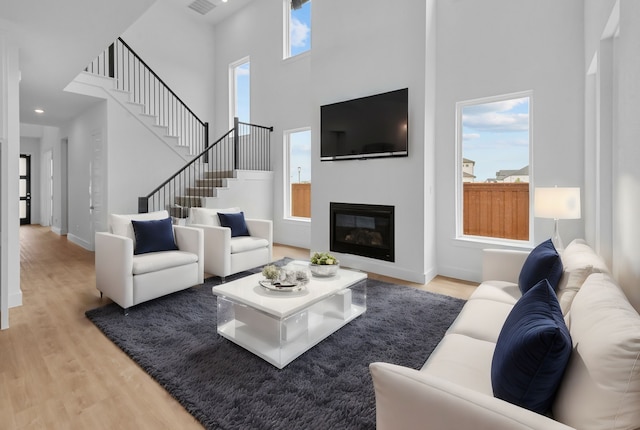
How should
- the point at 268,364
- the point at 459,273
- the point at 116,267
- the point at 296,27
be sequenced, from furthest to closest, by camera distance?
1. the point at 296,27
2. the point at 459,273
3. the point at 116,267
4. the point at 268,364

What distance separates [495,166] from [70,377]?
14.8 ft

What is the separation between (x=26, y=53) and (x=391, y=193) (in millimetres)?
4367

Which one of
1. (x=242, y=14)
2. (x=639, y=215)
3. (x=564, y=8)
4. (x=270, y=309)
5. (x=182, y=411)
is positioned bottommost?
(x=182, y=411)

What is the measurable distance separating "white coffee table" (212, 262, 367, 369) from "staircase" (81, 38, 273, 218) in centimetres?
364

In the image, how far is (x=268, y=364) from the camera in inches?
87.0

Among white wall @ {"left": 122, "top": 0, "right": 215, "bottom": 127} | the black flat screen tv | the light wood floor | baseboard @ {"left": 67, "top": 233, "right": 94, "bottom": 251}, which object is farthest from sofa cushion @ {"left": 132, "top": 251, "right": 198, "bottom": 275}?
white wall @ {"left": 122, "top": 0, "right": 215, "bottom": 127}

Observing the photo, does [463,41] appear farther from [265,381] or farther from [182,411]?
[182,411]

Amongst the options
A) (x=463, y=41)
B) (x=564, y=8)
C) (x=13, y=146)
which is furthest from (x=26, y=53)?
(x=564, y=8)

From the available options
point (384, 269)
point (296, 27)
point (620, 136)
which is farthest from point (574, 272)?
point (296, 27)

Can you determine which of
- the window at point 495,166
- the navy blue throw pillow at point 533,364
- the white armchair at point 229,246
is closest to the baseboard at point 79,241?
the white armchair at point 229,246

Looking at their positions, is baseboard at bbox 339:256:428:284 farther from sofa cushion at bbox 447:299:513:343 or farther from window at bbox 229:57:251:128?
window at bbox 229:57:251:128

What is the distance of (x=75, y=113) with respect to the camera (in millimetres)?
6402

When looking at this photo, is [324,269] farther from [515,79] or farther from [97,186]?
[97,186]

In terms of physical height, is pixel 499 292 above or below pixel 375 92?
below
